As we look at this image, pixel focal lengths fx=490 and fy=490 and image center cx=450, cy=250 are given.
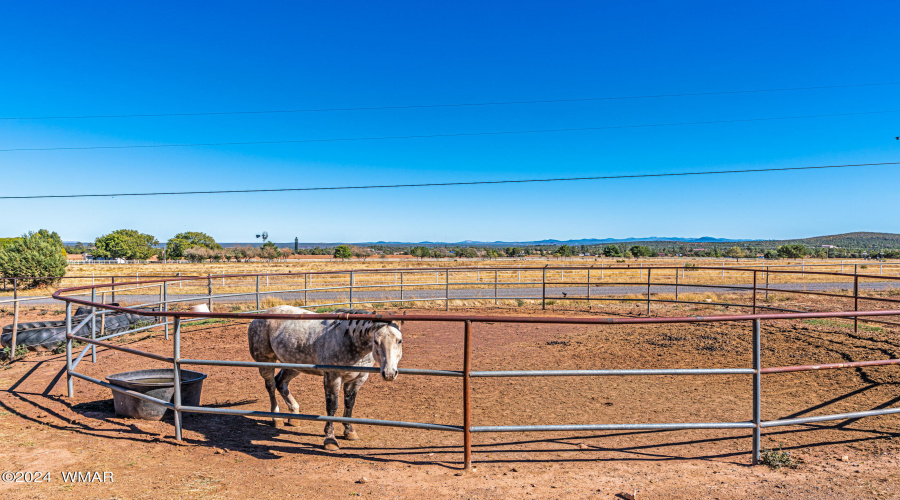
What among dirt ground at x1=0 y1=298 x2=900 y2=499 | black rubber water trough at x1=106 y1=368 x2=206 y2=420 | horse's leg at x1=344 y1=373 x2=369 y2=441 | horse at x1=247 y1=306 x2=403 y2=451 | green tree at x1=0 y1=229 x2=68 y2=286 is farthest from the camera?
green tree at x1=0 y1=229 x2=68 y2=286

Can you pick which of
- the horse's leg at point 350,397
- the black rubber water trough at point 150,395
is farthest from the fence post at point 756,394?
the black rubber water trough at point 150,395

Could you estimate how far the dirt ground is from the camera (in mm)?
3555

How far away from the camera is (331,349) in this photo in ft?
15.1

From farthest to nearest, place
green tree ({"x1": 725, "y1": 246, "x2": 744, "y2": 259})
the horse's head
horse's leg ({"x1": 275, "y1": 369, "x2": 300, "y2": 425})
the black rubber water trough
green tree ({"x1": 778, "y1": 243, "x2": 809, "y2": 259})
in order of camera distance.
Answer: green tree ({"x1": 725, "y1": 246, "x2": 744, "y2": 259}) < green tree ({"x1": 778, "y1": 243, "x2": 809, "y2": 259}) < horse's leg ({"x1": 275, "y1": 369, "x2": 300, "y2": 425}) < the black rubber water trough < the horse's head

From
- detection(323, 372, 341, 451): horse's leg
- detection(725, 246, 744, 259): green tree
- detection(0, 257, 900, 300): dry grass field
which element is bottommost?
detection(0, 257, 900, 300): dry grass field

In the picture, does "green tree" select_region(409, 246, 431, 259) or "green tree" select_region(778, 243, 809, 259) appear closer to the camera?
"green tree" select_region(778, 243, 809, 259)

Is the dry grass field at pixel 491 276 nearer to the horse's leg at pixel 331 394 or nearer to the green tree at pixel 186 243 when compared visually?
the horse's leg at pixel 331 394

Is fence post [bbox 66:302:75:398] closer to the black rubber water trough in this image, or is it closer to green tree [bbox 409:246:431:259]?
the black rubber water trough

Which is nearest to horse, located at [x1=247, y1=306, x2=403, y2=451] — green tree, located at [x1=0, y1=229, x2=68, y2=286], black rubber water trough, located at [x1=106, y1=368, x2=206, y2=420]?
black rubber water trough, located at [x1=106, y1=368, x2=206, y2=420]

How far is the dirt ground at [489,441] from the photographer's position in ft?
11.7

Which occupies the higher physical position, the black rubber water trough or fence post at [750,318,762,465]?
fence post at [750,318,762,465]

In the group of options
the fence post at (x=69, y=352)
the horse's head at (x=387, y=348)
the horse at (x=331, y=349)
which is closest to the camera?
the horse's head at (x=387, y=348)

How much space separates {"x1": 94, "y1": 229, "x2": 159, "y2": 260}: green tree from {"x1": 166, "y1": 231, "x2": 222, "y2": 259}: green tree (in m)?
4.25

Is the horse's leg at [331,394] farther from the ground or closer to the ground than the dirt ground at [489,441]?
farther from the ground
